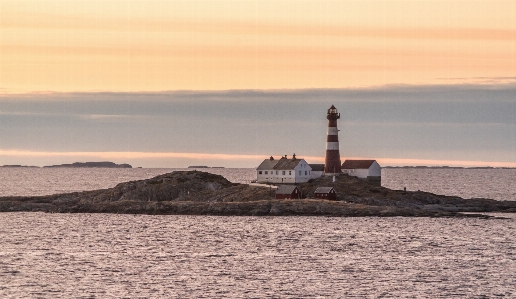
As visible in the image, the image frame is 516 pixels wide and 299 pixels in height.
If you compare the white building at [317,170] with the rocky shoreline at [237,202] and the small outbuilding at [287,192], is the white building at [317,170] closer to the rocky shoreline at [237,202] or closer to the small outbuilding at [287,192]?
the rocky shoreline at [237,202]

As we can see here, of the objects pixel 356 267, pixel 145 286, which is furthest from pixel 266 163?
pixel 145 286

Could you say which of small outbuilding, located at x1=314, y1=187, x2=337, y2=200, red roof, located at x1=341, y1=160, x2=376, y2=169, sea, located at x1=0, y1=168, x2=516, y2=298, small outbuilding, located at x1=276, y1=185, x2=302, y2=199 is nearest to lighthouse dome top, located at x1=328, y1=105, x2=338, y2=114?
red roof, located at x1=341, y1=160, x2=376, y2=169

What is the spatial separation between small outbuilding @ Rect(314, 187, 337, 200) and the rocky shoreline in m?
1.09

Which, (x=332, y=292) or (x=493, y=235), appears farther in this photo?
(x=493, y=235)

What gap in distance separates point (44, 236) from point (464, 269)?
39490 millimetres

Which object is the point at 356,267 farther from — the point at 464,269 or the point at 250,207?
the point at 250,207

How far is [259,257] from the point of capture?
2522 inches

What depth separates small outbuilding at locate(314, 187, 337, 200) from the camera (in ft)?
339

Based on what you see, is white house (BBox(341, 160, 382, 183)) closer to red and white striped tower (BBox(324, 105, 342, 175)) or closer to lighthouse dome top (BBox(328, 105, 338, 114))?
red and white striped tower (BBox(324, 105, 342, 175))

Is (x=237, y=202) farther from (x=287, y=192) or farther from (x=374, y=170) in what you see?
(x=374, y=170)

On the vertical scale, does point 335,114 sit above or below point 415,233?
above

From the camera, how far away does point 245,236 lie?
3093 inches

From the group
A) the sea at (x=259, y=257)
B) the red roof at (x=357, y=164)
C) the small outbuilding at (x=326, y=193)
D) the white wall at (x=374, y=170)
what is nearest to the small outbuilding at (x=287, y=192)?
Result: the small outbuilding at (x=326, y=193)

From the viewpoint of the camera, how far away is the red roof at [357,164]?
116 metres
